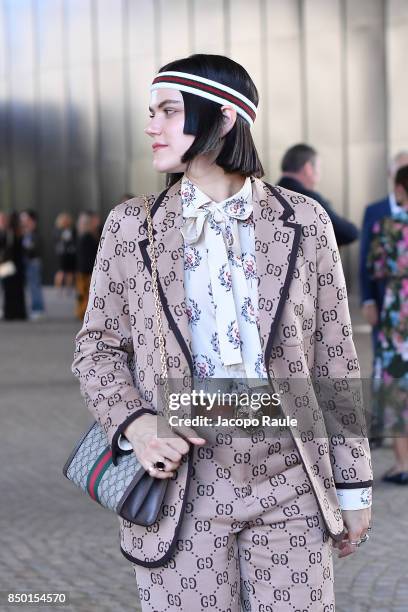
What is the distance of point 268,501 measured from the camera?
2684mm

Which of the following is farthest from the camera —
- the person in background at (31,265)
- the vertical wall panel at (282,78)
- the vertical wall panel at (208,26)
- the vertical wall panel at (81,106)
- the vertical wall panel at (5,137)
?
the vertical wall panel at (5,137)

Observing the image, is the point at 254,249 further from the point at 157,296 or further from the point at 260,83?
the point at 260,83

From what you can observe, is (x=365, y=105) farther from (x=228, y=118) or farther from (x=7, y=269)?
(x=228, y=118)

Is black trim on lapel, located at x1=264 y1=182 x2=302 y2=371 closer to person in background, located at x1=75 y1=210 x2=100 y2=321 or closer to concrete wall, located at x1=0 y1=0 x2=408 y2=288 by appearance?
person in background, located at x1=75 y1=210 x2=100 y2=321

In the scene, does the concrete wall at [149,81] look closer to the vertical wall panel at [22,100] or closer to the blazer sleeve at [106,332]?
the vertical wall panel at [22,100]

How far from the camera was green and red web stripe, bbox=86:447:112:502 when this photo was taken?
8.97ft

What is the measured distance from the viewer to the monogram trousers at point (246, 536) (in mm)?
2678

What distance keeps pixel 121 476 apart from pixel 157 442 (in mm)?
122

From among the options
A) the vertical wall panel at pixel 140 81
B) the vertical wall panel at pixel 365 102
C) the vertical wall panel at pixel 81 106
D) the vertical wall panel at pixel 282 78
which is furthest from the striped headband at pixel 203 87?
the vertical wall panel at pixel 81 106

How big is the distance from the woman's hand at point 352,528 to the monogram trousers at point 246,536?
11cm

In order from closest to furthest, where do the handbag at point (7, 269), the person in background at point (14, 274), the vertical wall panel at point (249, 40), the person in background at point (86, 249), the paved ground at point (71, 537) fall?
the paved ground at point (71, 537) < the person in background at point (86, 249) < the handbag at point (7, 269) < the person in background at point (14, 274) < the vertical wall panel at point (249, 40)

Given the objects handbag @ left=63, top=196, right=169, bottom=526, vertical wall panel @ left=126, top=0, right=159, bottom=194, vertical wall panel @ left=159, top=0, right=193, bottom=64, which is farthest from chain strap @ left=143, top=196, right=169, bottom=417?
vertical wall panel @ left=126, top=0, right=159, bottom=194

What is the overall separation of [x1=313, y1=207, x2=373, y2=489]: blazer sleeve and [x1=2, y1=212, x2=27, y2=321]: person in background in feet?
63.2

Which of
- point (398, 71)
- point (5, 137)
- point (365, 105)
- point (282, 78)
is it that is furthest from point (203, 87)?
point (5, 137)
